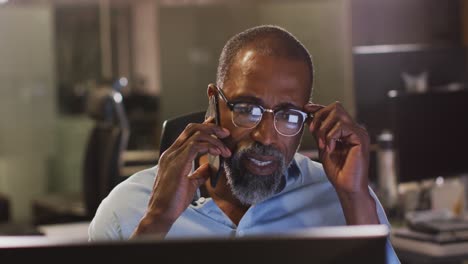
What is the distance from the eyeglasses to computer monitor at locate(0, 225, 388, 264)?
0.75m

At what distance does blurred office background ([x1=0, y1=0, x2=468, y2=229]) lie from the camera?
591cm

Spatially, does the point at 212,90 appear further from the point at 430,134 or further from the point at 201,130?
the point at 430,134

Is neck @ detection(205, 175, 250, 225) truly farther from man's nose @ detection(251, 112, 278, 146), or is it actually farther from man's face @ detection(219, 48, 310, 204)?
man's nose @ detection(251, 112, 278, 146)

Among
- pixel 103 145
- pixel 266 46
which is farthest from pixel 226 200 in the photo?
pixel 103 145

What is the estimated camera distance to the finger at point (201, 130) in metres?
1.51

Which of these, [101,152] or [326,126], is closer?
[326,126]

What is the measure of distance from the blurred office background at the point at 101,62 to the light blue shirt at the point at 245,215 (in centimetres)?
407

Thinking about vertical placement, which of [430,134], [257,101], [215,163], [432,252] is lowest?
[432,252]

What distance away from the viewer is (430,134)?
127 inches

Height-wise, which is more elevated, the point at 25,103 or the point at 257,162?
the point at 257,162

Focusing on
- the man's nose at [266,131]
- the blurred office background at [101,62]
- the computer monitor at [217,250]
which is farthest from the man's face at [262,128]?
the blurred office background at [101,62]

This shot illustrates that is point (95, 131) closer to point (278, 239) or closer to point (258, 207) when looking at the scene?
point (258, 207)

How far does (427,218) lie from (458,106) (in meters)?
0.52

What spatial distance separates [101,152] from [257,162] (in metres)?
2.94
